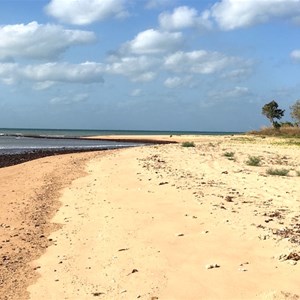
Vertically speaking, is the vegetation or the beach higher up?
the vegetation

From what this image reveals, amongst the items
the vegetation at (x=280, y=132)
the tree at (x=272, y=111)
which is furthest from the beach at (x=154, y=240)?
the tree at (x=272, y=111)

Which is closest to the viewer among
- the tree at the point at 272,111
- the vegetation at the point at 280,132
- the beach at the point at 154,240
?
the beach at the point at 154,240

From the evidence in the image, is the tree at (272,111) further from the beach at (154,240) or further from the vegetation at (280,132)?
the beach at (154,240)

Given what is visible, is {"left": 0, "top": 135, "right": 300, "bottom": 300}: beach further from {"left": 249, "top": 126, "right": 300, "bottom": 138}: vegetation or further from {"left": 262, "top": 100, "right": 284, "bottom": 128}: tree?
{"left": 262, "top": 100, "right": 284, "bottom": 128}: tree

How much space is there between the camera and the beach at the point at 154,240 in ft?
19.3

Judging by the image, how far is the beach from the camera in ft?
19.3

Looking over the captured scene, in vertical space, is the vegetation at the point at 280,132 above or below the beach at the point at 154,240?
above

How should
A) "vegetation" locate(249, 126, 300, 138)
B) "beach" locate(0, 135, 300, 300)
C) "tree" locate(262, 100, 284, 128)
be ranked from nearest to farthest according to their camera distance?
1. "beach" locate(0, 135, 300, 300)
2. "vegetation" locate(249, 126, 300, 138)
3. "tree" locate(262, 100, 284, 128)

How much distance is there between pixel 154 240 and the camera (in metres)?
7.90

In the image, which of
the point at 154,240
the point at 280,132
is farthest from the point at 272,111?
the point at 154,240

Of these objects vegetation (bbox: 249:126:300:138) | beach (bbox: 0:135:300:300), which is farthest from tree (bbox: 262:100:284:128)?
beach (bbox: 0:135:300:300)

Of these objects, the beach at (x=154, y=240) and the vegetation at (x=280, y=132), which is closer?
the beach at (x=154, y=240)

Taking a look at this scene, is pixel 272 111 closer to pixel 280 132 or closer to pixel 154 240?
pixel 280 132

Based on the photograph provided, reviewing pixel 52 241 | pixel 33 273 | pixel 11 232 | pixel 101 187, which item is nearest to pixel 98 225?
pixel 52 241
